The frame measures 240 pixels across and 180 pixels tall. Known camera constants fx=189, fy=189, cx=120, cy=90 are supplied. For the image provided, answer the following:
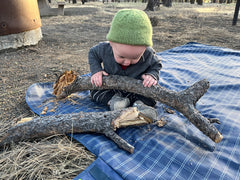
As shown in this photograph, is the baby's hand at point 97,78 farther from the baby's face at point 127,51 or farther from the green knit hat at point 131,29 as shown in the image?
the green knit hat at point 131,29

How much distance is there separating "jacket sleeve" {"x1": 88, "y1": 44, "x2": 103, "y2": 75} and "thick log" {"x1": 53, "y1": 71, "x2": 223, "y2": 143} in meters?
0.13

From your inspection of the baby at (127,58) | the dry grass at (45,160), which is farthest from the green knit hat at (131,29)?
the dry grass at (45,160)

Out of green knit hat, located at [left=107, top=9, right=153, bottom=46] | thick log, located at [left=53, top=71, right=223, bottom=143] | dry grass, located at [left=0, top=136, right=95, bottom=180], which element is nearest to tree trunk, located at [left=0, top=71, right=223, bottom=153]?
thick log, located at [left=53, top=71, right=223, bottom=143]

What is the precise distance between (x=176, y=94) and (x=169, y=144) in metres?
0.47

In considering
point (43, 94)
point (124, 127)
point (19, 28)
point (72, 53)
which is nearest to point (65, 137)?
point (124, 127)

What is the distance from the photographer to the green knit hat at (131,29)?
1.55m

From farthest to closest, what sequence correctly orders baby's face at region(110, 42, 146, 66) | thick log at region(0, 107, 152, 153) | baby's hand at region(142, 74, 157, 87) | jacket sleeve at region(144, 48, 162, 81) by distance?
1. jacket sleeve at region(144, 48, 162, 81)
2. baby's hand at region(142, 74, 157, 87)
3. thick log at region(0, 107, 152, 153)
4. baby's face at region(110, 42, 146, 66)

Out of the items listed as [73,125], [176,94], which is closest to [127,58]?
[176,94]

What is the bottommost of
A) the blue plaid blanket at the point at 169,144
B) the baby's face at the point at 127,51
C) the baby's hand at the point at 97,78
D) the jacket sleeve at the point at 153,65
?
the blue plaid blanket at the point at 169,144

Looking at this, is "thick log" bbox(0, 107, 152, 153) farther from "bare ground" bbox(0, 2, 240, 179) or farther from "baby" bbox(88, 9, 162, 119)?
"baby" bbox(88, 9, 162, 119)

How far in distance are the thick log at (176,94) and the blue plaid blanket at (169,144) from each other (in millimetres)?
217

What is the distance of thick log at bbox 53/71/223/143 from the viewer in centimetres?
163

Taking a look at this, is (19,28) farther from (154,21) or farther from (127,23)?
(154,21)

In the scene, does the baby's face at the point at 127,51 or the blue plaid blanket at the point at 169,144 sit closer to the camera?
the blue plaid blanket at the point at 169,144
